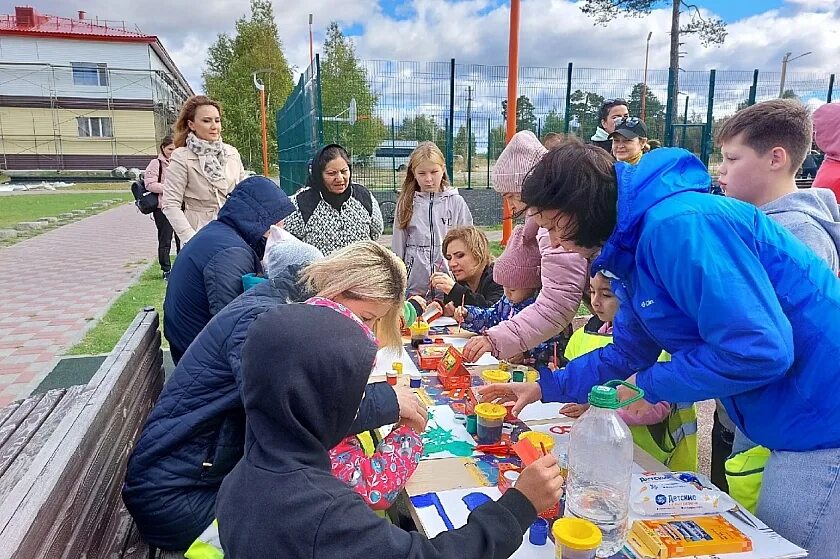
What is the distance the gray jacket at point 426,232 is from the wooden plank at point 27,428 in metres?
2.40

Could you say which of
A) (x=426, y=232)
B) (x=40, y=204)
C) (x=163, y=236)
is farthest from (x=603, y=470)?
(x=40, y=204)

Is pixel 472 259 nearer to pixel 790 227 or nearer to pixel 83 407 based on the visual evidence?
pixel 790 227

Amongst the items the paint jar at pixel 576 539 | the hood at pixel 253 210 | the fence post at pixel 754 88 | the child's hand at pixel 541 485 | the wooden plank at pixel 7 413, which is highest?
the fence post at pixel 754 88

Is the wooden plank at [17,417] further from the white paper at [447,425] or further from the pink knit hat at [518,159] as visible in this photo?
the pink knit hat at [518,159]

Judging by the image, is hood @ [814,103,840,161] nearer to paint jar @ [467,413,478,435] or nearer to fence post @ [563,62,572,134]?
paint jar @ [467,413,478,435]

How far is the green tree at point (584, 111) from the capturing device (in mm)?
9855

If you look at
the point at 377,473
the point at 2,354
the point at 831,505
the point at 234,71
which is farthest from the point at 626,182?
the point at 234,71

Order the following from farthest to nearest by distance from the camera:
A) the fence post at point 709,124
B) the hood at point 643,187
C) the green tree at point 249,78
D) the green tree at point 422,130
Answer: the green tree at point 249,78 < the green tree at point 422,130 < the fence post at point 709,124 < the hood at point 643,187

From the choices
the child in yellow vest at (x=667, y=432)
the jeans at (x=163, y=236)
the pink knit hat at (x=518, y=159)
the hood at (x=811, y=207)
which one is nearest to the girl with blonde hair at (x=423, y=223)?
the pink knit hat at (x=518, y=159)

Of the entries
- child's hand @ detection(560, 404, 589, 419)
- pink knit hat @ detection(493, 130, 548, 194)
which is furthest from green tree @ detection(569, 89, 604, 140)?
child's hand @ detection(560, 404, 589, 419)

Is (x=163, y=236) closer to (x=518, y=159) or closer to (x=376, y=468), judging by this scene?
Result: (x=518, y=159)

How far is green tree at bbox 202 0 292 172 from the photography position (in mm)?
27016

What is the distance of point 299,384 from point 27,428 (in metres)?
2.05

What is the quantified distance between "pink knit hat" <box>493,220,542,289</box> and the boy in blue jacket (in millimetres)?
1240
